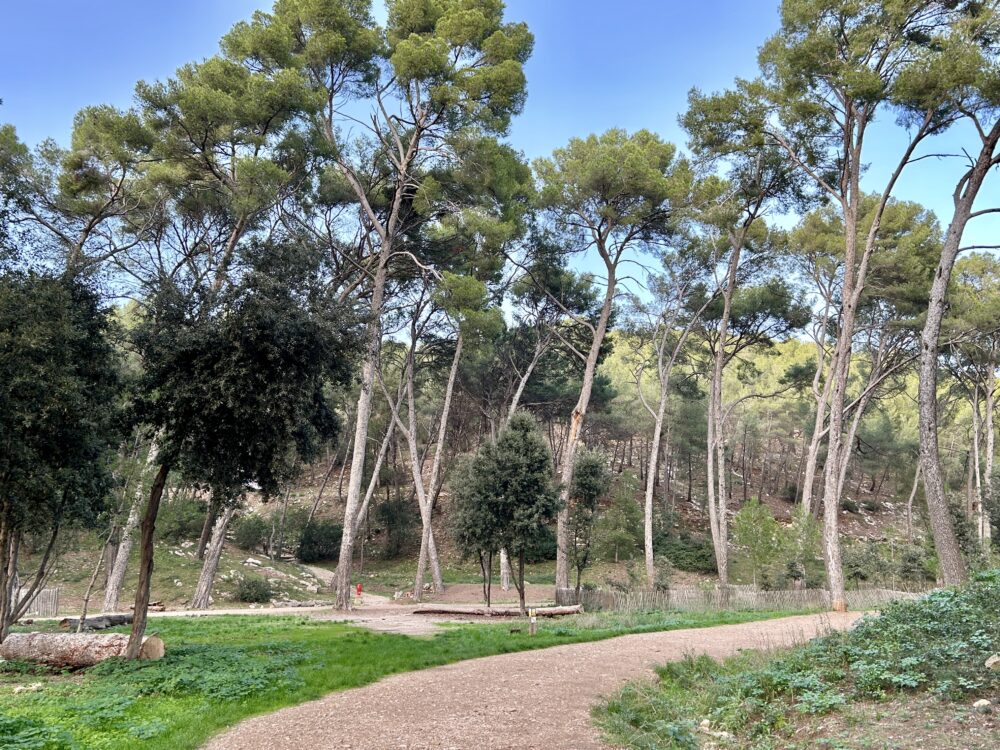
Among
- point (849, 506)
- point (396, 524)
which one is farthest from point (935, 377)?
point (849, 506)

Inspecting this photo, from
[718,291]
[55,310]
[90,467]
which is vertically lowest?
[90,467]

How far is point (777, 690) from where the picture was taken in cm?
638

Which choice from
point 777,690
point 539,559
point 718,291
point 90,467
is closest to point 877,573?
point 718,291

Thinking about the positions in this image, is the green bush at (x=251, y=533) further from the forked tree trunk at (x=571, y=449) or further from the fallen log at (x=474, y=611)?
the forked tree trunk at (x=571, y=449)

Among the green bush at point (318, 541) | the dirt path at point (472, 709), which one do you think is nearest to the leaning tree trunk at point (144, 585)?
the dirt path at point (472, 709)

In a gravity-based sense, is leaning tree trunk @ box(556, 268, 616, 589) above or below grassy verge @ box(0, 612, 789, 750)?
above

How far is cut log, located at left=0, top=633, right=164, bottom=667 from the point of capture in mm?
8938

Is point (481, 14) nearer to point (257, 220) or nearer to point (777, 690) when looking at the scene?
point (257, 220)

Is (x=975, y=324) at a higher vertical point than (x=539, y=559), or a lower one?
higher

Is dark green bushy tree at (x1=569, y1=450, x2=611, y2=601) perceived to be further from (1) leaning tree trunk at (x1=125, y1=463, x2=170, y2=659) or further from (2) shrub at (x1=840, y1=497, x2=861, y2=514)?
(2) shrub at (x1=840, y1=497, x2=861, y2=514)

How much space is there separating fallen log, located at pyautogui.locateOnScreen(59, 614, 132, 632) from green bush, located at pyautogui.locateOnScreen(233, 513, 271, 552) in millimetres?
21287

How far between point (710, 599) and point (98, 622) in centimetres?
1726

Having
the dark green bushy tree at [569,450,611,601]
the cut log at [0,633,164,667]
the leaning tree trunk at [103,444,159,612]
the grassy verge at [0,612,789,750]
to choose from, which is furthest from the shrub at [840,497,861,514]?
the cut log at [0,633,164,667]

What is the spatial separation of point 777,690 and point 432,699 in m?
3.71
